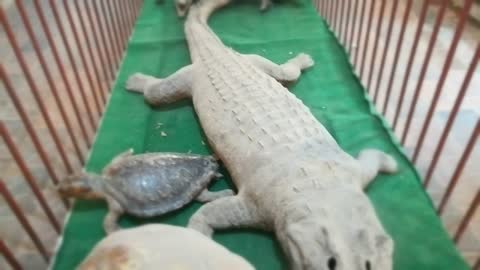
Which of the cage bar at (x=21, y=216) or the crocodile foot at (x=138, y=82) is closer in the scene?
the cage bar at (x=21, y=216)

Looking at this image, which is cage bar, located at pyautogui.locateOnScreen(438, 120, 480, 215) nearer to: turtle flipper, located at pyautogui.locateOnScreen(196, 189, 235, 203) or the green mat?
the green mat

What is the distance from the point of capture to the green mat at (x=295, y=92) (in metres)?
1.32

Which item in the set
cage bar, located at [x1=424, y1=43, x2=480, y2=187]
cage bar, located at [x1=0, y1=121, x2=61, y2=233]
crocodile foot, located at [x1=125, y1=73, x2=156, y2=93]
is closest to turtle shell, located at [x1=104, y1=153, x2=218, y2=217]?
cage bar, located at [x1=0, y1=121, x2=61, y2=233]

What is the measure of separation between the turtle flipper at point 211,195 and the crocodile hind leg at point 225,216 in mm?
87

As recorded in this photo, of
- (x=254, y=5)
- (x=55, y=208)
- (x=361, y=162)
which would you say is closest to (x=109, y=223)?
(x=55, y=208)

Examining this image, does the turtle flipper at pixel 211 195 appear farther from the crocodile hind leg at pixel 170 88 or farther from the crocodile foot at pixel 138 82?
the crocodile foot at pixel 138 82

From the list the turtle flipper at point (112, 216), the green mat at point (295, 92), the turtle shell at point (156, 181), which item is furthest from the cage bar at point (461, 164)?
the turtle flipper at point (112, 216)

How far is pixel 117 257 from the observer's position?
2.90 ft

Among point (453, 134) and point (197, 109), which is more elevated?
point (197, 109)

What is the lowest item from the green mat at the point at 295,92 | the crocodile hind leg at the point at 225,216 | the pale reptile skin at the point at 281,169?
the green mat at the point at 295,92

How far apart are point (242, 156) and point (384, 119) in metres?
0.68

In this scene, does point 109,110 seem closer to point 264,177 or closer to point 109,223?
point 109,223

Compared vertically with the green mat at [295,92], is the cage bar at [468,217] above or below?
above

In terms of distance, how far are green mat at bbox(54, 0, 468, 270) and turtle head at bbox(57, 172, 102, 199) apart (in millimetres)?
126
